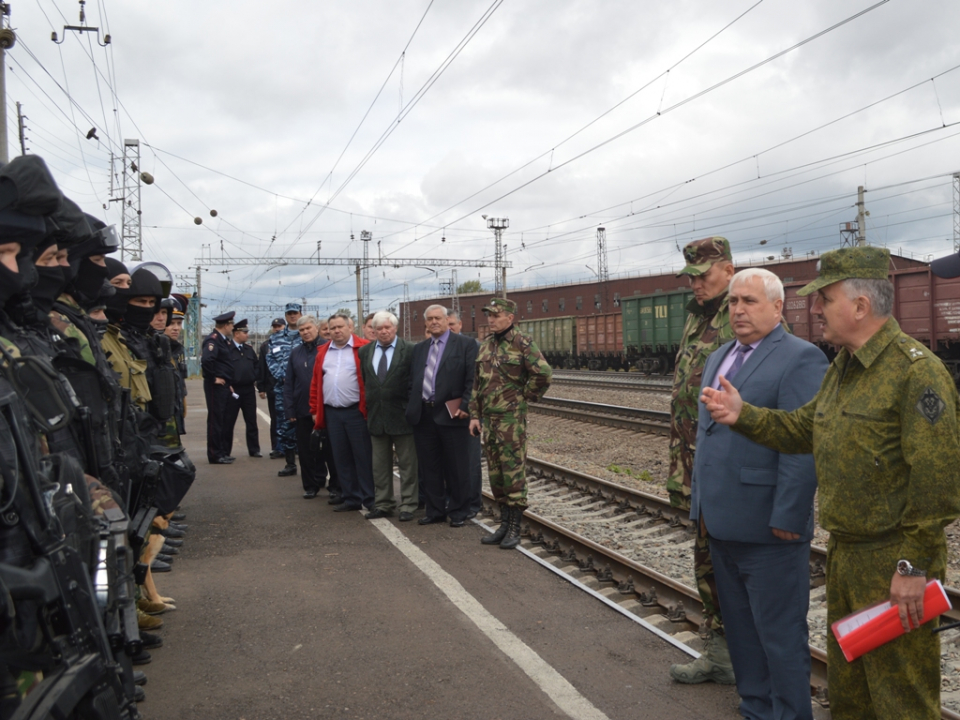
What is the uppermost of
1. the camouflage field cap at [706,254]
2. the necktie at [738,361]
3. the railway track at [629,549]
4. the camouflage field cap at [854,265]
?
the camouflage field cap at [706,254]

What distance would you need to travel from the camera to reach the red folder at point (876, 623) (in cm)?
262

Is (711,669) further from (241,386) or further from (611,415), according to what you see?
(611,415)

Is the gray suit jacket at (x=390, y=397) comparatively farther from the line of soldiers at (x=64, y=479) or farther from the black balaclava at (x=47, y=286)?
A: the black balaclava at (x=47, y=286)

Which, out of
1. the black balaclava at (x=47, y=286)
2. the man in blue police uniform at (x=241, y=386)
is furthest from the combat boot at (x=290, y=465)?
the black balaclava at (x=47, y=286)

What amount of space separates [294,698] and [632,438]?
32.0 ft

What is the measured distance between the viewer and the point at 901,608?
8.63ft

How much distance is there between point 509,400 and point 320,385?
8.55ft

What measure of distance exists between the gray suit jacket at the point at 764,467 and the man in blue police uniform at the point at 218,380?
9591mm

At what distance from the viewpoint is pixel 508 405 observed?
687cm

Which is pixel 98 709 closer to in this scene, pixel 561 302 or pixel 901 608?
pixel 901 608

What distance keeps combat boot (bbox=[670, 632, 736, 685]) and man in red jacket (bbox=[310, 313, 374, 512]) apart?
181 inches

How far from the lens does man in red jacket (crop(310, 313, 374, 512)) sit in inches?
328

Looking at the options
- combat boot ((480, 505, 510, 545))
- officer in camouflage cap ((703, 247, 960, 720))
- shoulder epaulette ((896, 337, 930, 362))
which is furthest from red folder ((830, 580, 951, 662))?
combat boot ((480, 505, 510, 545))

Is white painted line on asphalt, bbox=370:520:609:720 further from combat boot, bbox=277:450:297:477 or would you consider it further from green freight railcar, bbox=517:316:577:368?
green freight railcar, bbox=517:316:577:368
